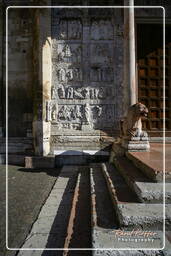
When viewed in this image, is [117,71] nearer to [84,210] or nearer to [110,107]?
[110,107]

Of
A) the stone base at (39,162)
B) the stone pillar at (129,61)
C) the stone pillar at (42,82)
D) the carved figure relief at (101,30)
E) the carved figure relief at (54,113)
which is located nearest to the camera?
the stone pillar at (129,61)

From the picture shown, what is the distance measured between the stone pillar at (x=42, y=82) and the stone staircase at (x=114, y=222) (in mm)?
4220

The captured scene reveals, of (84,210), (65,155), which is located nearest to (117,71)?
(65,155)

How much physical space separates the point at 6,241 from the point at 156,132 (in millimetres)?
7625

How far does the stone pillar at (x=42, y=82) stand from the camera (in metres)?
8.36

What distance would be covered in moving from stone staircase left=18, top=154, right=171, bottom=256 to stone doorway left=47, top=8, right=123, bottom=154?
5.10 meters

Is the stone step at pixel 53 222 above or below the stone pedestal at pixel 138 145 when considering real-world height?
below

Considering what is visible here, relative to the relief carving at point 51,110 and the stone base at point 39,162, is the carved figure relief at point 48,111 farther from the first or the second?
the stone base at point 39,162

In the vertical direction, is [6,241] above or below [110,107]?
below

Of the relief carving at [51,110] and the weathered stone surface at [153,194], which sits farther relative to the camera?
the relief carving at [51,110]

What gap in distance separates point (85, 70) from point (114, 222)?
23.9ft

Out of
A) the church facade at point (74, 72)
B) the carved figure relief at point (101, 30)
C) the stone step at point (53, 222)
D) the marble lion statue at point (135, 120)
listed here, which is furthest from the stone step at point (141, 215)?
the carved figure relief at point (101, 30)

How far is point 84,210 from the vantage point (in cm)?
384

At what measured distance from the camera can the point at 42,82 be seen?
8.73m
